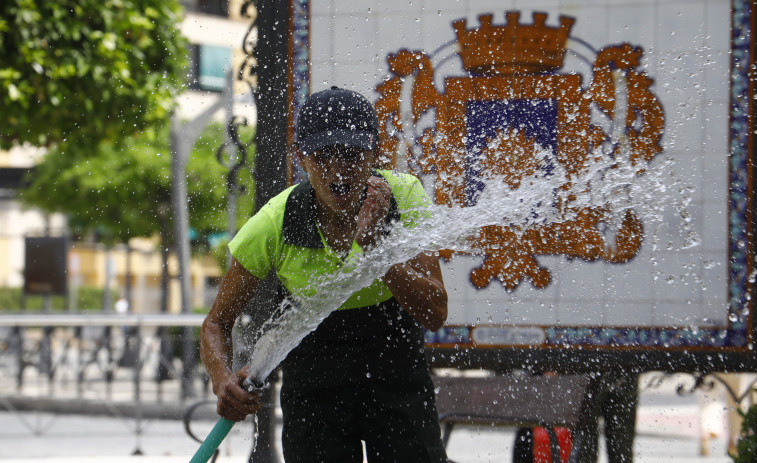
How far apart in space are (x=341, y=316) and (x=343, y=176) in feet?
1.16

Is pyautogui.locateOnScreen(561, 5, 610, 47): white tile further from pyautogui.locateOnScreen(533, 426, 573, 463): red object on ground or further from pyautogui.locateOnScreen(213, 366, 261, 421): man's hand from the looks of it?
pyautogui.locateOnScreen(213, 366, 261, 421): man's hand

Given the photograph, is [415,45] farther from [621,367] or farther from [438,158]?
[621,367]

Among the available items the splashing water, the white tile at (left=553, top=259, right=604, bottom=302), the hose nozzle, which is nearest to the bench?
the white tile at (left=553, top=259, right=604, bottom=302)

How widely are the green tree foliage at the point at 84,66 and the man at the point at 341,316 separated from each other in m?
5.49

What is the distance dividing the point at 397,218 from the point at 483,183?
5.27 ft

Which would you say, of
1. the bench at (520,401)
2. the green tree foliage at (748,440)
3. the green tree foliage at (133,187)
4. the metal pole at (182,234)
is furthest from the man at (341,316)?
the green tree foliage at (133,187)

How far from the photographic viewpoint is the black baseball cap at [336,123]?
8.10ft

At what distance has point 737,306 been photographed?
3.96 meters

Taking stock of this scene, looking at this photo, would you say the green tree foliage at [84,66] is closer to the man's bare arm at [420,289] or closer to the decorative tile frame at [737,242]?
the decorative tile frame at [737,242]

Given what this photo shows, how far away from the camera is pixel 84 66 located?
7.79m

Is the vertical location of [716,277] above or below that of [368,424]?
above

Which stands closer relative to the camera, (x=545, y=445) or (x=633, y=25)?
(x=633, y=25)

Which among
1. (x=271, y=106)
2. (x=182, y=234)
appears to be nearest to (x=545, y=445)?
(x=271, y=106)

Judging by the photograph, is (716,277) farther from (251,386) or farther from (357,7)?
(251,386)
